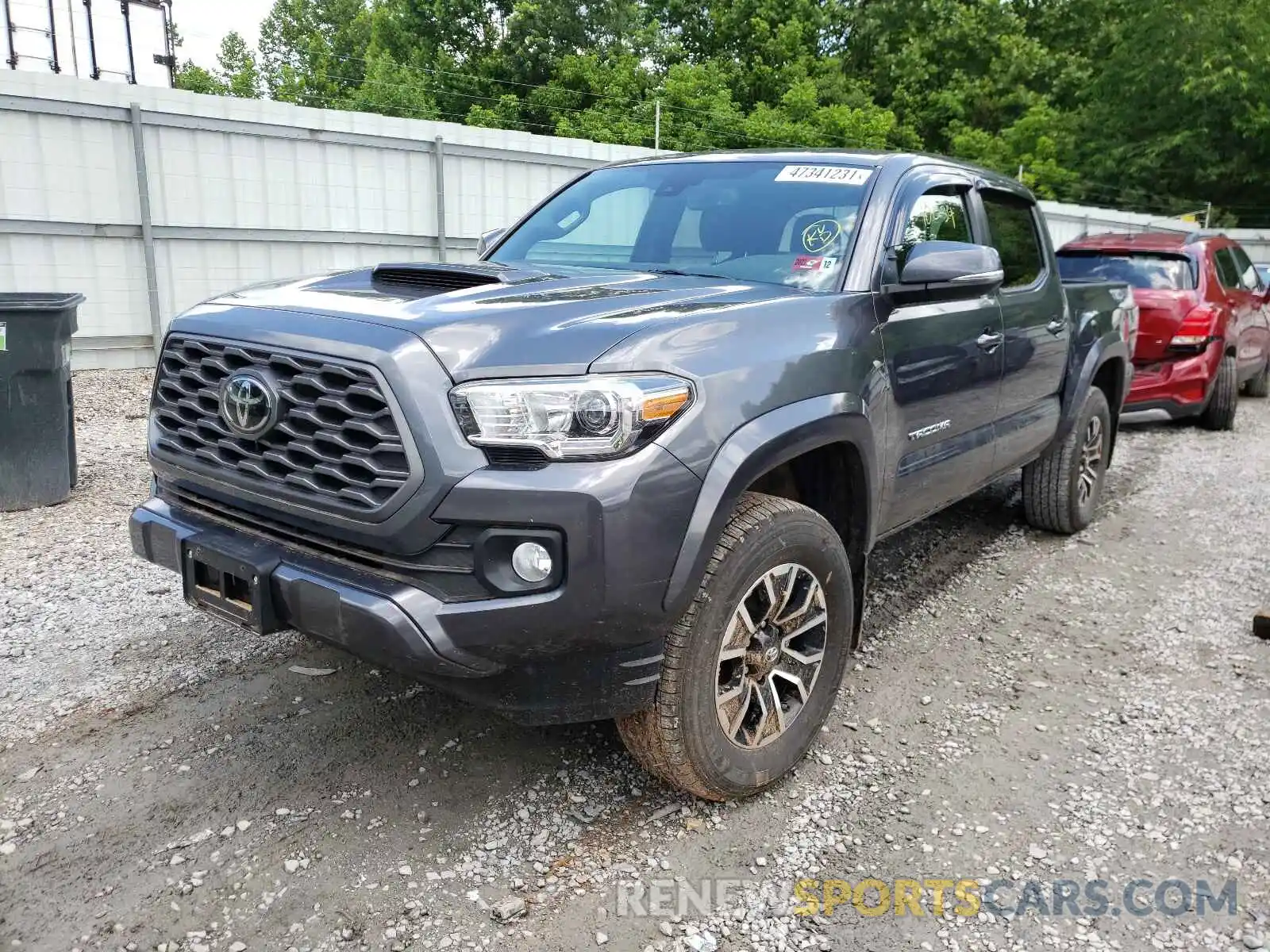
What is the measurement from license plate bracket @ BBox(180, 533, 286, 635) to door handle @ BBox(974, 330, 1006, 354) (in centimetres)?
272

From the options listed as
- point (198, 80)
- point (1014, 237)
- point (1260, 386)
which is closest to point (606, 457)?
point (1014, 237)

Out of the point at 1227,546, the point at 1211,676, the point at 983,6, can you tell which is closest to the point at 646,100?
the point at 983,6

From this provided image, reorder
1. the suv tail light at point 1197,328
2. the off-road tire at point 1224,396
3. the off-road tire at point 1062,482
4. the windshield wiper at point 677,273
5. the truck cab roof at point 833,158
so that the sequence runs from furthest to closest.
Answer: the off-road tire at point 1224,396, the suv tail light at point 1197,328, the off-road tire at point 1062,482, the truck cab roof at point 833,158, the windshield wiper at point 677,273

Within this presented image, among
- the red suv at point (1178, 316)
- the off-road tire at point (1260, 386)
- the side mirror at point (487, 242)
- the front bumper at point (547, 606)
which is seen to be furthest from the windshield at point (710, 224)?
the off-road tire at point (1260, 386)

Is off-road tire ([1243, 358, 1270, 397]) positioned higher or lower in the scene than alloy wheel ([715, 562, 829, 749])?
lower

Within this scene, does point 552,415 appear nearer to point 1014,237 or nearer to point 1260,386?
point 1014,237

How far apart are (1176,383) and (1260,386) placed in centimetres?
354

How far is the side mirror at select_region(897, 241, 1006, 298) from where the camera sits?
3.07 metres

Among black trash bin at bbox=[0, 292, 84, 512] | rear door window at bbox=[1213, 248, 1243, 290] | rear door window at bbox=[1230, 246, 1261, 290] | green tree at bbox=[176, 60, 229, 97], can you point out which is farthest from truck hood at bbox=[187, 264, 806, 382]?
green tree at bbox=[176, 60, 229, 97]

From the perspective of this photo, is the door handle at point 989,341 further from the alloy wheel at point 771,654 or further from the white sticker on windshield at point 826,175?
the alloy wheel at point 771,654

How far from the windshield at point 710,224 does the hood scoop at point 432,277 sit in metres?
0.71

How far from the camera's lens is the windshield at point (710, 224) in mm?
3258

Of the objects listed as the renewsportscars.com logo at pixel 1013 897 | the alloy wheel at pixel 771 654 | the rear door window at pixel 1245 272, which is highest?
the rear door window at pixel 1245 272

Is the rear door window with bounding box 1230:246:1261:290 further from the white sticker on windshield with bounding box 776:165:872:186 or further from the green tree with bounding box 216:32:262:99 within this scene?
the green tree with bounding box 216:32:262:99
